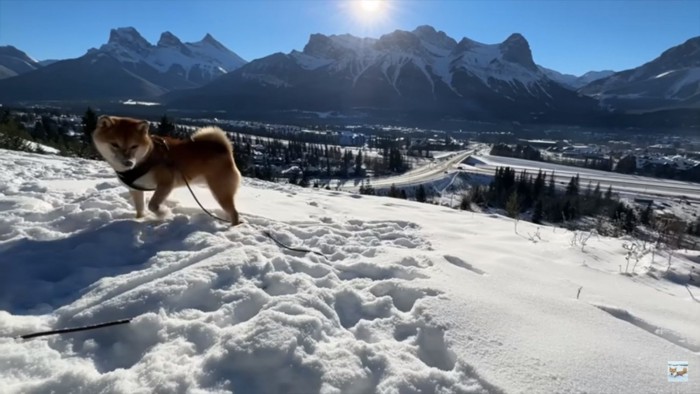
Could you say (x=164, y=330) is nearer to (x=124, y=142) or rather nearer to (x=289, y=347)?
(x=289, y=347)

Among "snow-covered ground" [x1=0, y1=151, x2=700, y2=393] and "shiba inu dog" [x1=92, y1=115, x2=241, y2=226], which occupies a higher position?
"shiba inu dog" [x1=92, y1=115, x2=241, y2=226]

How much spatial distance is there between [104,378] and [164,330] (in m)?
0.48

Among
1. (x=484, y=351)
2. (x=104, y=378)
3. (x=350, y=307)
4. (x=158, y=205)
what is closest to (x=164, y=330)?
(x=104, y=378)

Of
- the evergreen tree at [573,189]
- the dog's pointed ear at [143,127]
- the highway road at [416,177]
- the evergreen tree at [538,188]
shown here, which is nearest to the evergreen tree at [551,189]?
the evergreen tree at [538,188]

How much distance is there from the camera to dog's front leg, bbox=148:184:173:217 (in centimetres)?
491

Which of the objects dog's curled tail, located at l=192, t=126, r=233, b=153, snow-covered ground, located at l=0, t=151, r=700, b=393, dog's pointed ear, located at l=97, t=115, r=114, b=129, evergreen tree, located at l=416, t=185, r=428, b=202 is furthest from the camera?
evergreen tree, located at l=416, t=185, r=428, b=202

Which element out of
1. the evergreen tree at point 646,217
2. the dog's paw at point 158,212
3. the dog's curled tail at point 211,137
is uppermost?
the dog's curled tail at point 211,137

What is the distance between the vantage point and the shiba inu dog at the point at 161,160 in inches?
178

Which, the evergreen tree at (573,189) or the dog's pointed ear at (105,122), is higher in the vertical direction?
the dog's pointed ear at (105,122)

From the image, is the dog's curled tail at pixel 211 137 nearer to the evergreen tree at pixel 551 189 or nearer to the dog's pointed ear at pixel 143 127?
the dog's pointed ear at pixel 143 127

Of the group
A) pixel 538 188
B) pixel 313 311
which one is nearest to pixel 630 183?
pixel 538 188

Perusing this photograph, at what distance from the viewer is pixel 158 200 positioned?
16.3 feet

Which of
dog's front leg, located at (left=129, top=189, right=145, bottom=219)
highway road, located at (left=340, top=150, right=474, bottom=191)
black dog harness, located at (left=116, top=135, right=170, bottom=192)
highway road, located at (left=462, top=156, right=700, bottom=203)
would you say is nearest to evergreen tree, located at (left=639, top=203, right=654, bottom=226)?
black dog harness, located at (left=116, top=135, right=170, bottom=192)

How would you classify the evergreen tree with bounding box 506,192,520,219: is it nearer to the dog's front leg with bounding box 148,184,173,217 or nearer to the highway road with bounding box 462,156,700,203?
the dog's front leg with bounding box 148,184,173,217
